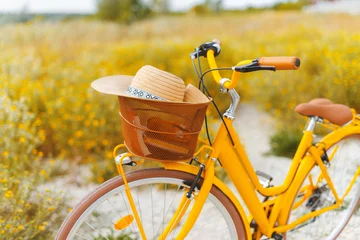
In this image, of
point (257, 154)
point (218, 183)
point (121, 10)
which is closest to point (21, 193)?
point (218, 183)

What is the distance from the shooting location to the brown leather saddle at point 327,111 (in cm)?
221

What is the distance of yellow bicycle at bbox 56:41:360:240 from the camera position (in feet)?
5.68

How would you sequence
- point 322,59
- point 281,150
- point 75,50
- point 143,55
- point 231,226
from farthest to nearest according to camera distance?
point 75,50
point 143,55
point 322,59
point 281,150
point 231,226

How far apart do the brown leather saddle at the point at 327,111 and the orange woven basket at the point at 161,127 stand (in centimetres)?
81

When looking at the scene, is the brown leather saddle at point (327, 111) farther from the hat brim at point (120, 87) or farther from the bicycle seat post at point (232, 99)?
the hat brim at point (120, 87)

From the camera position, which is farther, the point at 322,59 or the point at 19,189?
the point at 322,59

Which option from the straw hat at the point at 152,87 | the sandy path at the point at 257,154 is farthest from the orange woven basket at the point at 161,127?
the sandy path at the point at 257,154

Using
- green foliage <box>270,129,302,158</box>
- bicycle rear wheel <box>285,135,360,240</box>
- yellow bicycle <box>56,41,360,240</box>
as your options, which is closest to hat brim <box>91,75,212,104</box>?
yellow bicycle <box>56,41,360,240</box>

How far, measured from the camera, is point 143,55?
6.48 metres

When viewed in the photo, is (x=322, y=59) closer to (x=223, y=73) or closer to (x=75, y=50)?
(x=223, y=73)

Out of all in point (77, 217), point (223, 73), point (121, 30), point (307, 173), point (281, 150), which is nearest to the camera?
point (77, 217)

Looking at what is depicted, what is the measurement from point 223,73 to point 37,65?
2548mm

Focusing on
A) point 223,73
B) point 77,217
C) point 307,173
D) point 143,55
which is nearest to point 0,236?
point 77,217

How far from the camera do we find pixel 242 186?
6.60 ft
